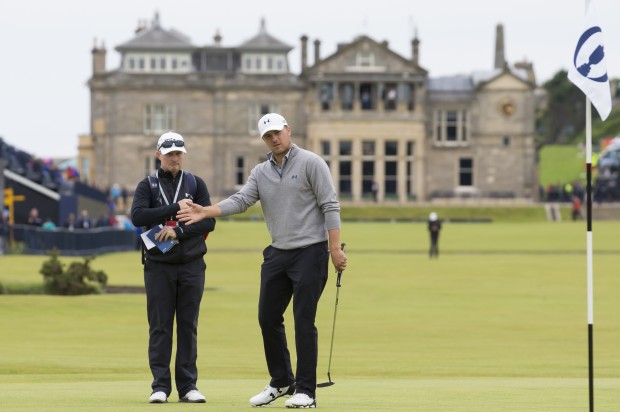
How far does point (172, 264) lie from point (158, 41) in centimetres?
10271

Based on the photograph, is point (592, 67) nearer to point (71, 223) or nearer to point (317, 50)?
point (71, 223)

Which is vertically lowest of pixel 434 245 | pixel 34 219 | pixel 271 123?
pixel 434 245

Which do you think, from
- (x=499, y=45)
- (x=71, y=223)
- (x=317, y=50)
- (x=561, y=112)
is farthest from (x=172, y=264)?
(x=561, y=112)

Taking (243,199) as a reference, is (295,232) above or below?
below

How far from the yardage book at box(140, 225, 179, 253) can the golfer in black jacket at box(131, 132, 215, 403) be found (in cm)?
5

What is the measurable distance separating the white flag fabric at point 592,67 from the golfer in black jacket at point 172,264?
355 cm

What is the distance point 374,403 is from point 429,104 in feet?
340

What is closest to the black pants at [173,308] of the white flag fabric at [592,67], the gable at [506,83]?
the white flag fabric at [592,67]

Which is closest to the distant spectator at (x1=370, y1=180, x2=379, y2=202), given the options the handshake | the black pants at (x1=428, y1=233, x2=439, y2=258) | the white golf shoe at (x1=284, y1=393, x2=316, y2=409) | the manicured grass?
the manicured grass

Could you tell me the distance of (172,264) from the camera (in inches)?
595

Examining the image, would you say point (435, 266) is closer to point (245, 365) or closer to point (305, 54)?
point (245, 365)

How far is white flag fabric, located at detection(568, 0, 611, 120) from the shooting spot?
13.4 metres

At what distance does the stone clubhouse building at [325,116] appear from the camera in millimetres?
115375

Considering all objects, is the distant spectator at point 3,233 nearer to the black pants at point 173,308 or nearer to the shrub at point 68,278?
the shrub at point 68,278
